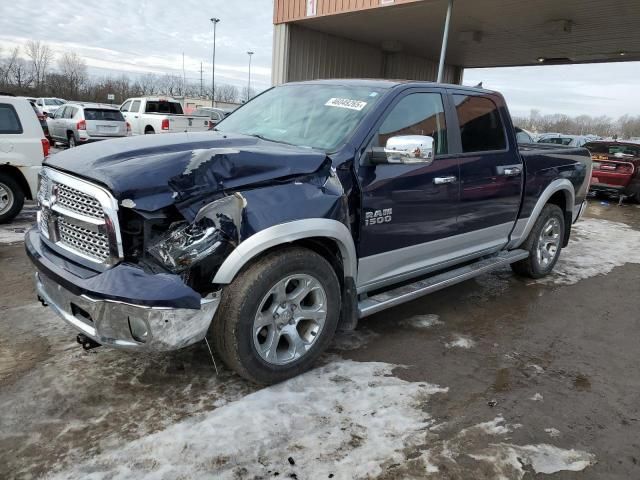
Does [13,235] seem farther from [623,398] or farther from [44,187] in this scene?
[623,398]

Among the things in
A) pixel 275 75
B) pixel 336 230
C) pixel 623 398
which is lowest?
pixel 623 398

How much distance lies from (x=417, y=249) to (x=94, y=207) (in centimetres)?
237

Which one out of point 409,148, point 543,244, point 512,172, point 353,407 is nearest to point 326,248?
point 409,148

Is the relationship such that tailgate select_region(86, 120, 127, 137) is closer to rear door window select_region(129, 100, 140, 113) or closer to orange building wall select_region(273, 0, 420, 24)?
rear door window select_region(129, 100, 140, 113)

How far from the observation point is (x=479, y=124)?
4.59 m

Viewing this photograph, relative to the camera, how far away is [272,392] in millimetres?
3146

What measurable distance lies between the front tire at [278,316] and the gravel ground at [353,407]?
0.60 ft

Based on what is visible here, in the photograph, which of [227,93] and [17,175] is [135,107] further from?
[227,93]

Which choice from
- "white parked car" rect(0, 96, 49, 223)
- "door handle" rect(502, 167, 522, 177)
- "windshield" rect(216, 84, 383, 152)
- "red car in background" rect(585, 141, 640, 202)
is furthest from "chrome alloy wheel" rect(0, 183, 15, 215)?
"red car in background" rect(585, 141, 640, 202)

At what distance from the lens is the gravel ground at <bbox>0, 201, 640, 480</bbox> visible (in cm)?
254

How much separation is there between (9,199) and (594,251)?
342 inches

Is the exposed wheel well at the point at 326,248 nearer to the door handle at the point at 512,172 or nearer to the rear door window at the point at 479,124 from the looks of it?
the rear door window at the point at 479,124

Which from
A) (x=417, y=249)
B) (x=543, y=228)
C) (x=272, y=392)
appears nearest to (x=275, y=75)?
(x=543, y=228)

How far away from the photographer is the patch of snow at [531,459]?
2.59 m
